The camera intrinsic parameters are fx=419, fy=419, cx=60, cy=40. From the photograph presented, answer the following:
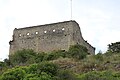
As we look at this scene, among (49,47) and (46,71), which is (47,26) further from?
(46,71)

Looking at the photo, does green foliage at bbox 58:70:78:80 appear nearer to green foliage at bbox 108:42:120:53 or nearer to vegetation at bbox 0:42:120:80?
vegetation at bbox 0:42:120:80

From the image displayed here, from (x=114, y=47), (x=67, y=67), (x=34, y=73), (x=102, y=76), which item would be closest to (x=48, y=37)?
(x=114, y=47)

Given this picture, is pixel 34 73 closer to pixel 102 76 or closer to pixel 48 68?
pixel 48 68

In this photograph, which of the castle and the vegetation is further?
the castle

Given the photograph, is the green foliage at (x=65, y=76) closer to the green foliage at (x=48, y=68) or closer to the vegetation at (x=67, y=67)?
the vegetation at (x=67, y=67)

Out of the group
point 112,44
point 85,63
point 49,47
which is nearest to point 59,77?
point 85,63

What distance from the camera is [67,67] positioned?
103 feet

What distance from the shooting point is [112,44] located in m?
40.4

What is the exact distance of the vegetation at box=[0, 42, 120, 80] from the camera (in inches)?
993

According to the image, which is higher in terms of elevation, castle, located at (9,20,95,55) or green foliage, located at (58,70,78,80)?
castle, located at (9,20,95,55)

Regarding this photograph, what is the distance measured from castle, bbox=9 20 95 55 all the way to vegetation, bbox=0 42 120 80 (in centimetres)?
410

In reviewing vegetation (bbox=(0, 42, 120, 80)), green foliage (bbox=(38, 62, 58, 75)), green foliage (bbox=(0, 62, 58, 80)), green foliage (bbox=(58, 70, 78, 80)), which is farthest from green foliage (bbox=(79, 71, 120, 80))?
green foliage (bbox=(0, 62, 58, 80))

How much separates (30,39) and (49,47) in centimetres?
311

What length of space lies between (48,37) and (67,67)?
1583 centimetres
